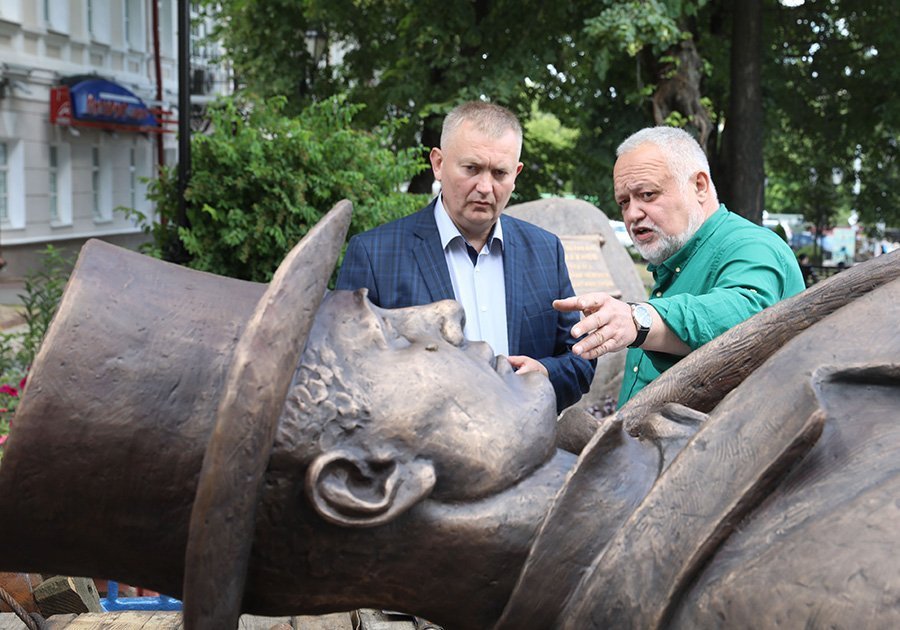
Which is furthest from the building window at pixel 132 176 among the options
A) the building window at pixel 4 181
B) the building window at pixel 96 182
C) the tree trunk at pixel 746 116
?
the tree trunk at pixel 746 116

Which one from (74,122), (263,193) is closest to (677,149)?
(263,193)

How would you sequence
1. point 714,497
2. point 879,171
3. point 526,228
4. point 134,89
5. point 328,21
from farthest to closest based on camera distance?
point 134,89 < point 879,171 < point 328,21 < point 526,228 < point 714,497

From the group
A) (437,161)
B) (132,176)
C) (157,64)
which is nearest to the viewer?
(437,161)

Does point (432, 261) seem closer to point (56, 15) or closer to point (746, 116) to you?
point (746, 116)

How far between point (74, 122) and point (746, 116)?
442 inches

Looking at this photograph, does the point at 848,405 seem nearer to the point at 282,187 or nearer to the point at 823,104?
the point at 282,187

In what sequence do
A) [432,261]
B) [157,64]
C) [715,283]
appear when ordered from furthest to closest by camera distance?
[157,64] → [432,261] → [715,283]

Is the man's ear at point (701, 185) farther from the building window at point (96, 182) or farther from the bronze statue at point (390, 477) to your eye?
the building window at point (96, 182)

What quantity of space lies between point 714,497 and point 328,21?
1304 cm

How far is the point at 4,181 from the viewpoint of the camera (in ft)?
55.2

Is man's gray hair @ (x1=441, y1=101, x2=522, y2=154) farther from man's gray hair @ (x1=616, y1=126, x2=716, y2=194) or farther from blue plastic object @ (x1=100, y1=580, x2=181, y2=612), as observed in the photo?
blue plastic object @ (x1=100, y1=580, x2=181, y2=612)

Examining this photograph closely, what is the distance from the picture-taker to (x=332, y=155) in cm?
694

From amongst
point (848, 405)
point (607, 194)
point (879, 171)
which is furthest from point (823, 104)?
point (848, 405)

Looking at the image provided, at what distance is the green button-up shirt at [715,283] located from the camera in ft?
8.60
